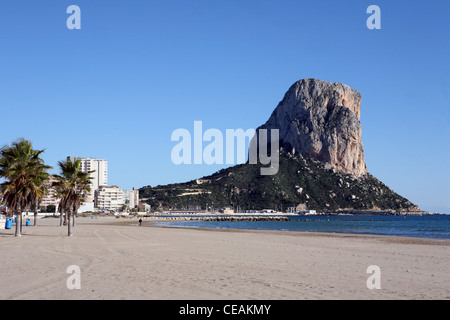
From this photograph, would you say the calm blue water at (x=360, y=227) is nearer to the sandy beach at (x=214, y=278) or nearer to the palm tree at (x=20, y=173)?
the sandy beach at (x=214, y=278)

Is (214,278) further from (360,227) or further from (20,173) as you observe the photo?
(360,227)

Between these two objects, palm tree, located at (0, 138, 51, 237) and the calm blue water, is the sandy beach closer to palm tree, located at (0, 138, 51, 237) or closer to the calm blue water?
palm tree, located at (0, 138, 51, 237)

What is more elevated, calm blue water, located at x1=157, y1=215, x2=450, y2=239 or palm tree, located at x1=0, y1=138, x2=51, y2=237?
palm tree, located at x1=0, y1=138, x2=51, y2=237

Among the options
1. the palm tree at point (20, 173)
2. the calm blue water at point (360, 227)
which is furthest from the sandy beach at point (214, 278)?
the calm blue water at point (360, 227)

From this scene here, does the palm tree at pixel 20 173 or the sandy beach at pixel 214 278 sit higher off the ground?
the palm tree at pixel 20 173

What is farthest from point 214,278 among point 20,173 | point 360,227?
point 360,227

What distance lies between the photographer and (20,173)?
3484 cm

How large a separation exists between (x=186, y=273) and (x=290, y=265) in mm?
4927

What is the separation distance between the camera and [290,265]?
1773 cm

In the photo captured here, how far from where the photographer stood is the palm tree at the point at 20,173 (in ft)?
114

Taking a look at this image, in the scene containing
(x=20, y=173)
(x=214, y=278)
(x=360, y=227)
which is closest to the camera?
(x=214, y=278)

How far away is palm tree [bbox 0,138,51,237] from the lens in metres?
34.6

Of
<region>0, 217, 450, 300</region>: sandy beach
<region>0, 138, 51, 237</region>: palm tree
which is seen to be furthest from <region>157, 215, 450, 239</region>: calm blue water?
<region>0, 138, 51, 237</region>: palm tree
